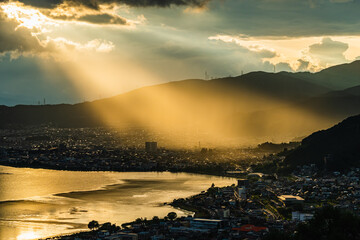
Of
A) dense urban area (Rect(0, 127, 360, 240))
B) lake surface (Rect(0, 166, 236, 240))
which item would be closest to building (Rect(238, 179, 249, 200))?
dense urban area (Rect(0, 127, 360, 240))

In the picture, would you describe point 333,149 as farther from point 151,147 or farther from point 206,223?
point 151,147

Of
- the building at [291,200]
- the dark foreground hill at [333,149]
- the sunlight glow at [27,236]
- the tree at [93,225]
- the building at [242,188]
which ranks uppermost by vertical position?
the dark foreground hill at [333,149]

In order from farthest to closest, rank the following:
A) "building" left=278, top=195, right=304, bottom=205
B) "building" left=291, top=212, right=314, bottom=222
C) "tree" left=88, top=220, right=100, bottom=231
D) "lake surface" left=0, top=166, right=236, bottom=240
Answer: "building" left=278, top=195, right=304, bottom=205, "lake surface" left=0, top=166, right=236, bottom=240, "building" left=291, top=212, right=314, bottom=222, "tree" left=88, top=220, right=100, bottom=231

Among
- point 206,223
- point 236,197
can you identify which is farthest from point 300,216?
point 236,197

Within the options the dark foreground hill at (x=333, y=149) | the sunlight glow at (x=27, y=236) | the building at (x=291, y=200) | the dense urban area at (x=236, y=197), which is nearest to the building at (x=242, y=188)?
the dense urban area at (x=236, y=197)

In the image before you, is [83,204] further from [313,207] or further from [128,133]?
[128,133]

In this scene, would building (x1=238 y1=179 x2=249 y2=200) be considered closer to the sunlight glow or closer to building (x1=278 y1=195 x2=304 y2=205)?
building (x1=278 y1=195 x2=304 y2=205)

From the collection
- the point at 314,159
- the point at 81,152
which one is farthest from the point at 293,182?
the point at 81,152

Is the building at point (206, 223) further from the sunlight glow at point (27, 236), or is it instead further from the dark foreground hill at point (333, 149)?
the dark foreground hill at point (333, 149)
